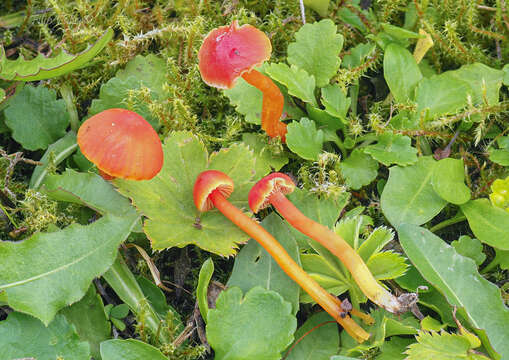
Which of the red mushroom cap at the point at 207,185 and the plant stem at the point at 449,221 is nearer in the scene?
the red mushroom cap at the point at 207,185

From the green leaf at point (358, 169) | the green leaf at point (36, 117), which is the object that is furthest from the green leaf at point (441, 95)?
the green leaf at point (36, 117)

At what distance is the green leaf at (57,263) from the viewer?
66.8 inches

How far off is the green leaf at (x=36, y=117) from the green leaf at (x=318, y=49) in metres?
1.04

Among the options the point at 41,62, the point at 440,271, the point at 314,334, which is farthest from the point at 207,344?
the point at 41,62

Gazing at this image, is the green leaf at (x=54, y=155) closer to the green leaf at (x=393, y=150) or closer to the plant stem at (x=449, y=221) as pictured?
the green leaf at (x=393, y=150)

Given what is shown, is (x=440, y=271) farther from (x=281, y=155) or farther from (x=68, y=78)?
(x=68, y=78)

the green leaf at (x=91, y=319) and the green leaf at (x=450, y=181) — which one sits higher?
the green leaf at (x=450, y=181)

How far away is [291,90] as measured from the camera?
6.72 feet

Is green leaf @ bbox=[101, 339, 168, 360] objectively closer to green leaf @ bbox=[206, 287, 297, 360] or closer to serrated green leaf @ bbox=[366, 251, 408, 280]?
green leaf @ bbox=[206, 287, 297, 360]

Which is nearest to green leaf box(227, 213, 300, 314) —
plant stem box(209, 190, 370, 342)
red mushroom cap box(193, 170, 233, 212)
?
plant stem box(209, 190, 370, 342)

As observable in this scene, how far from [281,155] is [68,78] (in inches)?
40.9

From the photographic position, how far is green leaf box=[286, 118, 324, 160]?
2010mm

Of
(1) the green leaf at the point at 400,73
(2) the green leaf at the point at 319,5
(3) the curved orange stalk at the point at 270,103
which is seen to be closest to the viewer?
(3) the curved orange stalk at the point at 270,103

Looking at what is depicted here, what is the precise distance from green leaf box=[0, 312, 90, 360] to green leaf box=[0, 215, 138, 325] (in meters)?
0.06
